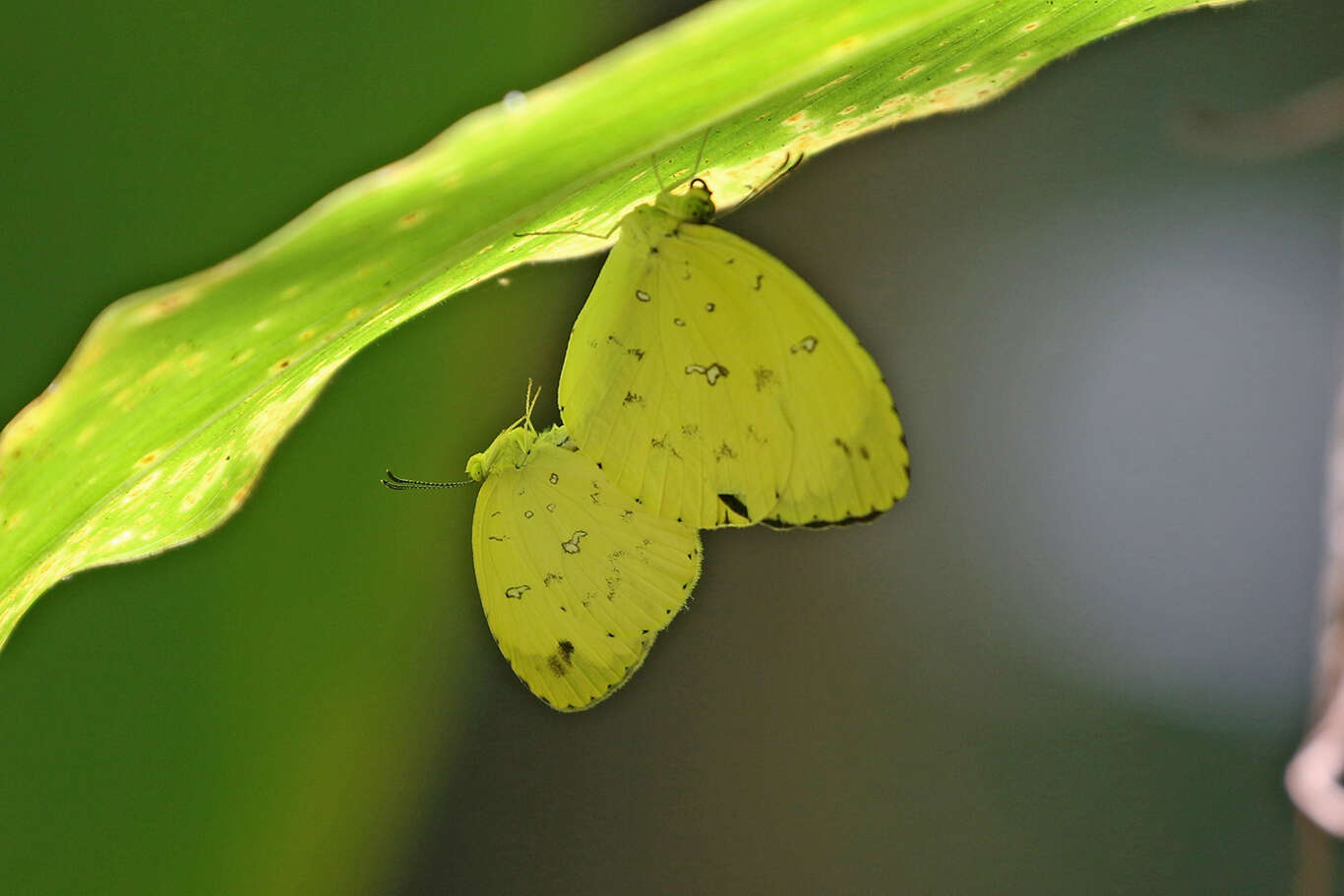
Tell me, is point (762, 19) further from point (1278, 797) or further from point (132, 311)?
point (1278, 797)

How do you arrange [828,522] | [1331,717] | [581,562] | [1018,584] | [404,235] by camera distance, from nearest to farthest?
[404,235] → [828,522] → [581,562] → [1331,717] → [1018,584]

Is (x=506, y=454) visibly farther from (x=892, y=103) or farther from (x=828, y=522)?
(x=892, y=103)

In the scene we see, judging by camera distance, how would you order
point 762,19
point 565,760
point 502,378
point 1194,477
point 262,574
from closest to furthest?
point 762,19 < point 262,574 < point 502,378 < point 565,760 < point 1194,477

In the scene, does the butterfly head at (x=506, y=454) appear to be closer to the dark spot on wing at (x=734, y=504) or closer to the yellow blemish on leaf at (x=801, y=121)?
the dark spot on wing at (x=734, y=504)

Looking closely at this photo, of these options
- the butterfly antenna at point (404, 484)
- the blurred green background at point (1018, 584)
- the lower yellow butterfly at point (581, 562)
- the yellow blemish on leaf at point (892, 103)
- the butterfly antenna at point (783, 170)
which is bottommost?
the blurred green background at point (1018, 584)

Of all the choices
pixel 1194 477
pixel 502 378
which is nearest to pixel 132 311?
pixel 502 378

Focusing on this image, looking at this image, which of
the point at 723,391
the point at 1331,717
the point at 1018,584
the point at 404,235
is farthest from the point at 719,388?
the point at 1018,584

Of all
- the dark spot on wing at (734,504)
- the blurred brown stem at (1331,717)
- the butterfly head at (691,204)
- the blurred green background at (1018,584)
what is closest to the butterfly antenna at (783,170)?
the butterfly head at (691,204)
